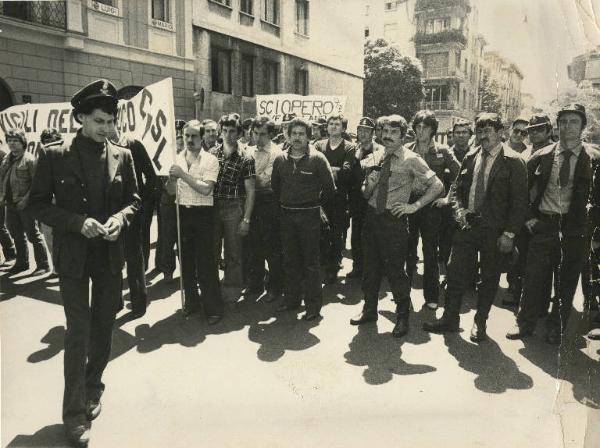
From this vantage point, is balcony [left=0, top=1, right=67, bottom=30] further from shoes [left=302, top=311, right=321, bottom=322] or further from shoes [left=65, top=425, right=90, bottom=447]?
shoes [left=65, top=425, right=90, bottom=447]

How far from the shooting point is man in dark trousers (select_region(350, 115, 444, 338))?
435 centimetres

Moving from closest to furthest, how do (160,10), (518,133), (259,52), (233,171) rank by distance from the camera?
(233,171)
(518,133)
(160,10)
(259,52)

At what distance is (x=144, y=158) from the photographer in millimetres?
4816

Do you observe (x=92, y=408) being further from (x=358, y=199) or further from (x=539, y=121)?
(x=539, y=121)

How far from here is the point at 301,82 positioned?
1788cm

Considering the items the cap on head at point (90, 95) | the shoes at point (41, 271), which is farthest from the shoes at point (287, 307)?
the shoes at point (41, 271)

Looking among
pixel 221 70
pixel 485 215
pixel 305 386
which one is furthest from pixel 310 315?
pixel 221 70

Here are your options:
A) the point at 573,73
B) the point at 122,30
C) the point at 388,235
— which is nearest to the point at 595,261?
the point at 388,235

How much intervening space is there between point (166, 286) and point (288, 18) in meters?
12.5

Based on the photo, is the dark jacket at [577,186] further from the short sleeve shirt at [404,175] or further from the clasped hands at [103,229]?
the clasped hands at [103,229]

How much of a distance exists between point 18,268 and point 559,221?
19.7ft

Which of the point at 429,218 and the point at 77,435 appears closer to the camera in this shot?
the point at 77,435

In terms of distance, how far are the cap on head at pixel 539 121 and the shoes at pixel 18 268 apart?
241 inches

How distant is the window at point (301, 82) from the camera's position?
1761 centimetres
